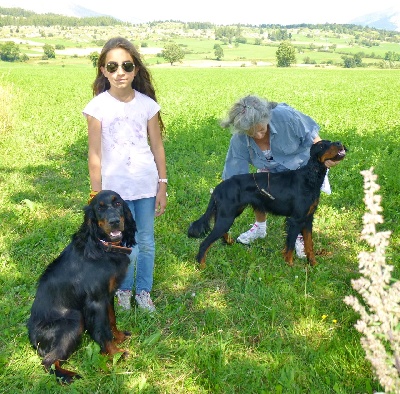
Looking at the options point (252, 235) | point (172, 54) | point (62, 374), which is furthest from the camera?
point (172, 54)

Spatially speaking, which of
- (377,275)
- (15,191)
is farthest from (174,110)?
(377,275)

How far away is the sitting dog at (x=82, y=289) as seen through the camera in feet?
9.86

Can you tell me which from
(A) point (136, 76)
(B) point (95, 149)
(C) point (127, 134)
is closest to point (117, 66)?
(A) point (136, 76)

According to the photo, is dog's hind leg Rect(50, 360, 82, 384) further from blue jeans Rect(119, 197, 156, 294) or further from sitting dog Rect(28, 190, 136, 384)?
blue jeans Rect(119, 197, 156, 294)

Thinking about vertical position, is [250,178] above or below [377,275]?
below

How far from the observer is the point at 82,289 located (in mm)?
3076

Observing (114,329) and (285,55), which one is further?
(285,55)

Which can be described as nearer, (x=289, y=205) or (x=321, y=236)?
(x=289, y=205)

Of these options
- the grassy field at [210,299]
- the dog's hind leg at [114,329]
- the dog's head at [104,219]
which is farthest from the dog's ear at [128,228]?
the grassy field at [210,299]

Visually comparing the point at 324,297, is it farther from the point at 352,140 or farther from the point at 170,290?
the point at 352,140

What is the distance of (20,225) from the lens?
5.55m

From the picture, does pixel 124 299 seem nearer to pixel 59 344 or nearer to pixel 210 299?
pixel 210 299

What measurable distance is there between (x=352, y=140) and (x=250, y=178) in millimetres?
6303

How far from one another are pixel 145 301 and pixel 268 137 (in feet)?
7.28
